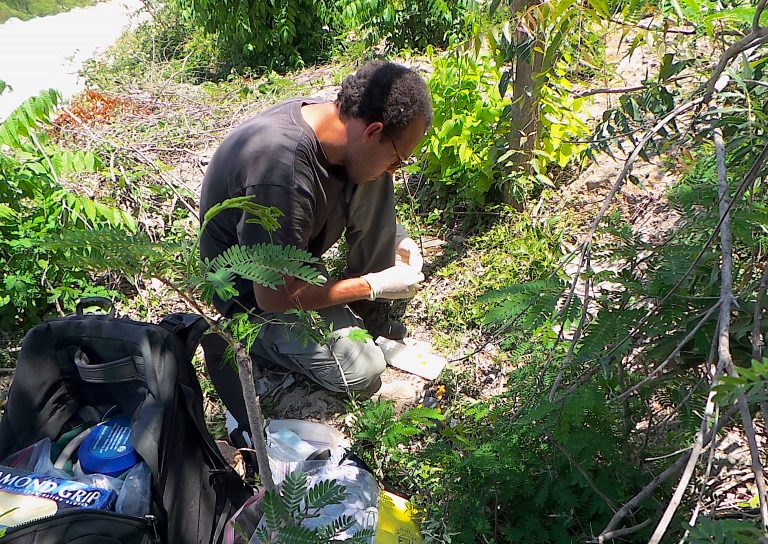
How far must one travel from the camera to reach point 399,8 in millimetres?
5691

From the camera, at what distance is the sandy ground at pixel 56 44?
546 cm

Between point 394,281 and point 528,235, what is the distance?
0.84 m

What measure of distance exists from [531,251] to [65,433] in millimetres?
2191

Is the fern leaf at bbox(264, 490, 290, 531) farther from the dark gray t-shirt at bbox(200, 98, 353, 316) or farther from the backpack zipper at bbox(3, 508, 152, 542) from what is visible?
the dark gray t-shirt at bbox(200, 98, 353, 316)

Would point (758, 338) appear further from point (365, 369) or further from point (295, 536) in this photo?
point (365, 369)

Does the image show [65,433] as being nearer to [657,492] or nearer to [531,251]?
[657,492]

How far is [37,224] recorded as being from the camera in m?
3.11

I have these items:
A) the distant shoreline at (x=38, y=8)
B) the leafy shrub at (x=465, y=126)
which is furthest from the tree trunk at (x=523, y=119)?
the distant shoreline at (x=38, y=8)

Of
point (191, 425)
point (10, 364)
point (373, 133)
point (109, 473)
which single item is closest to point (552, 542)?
point (191, 425)

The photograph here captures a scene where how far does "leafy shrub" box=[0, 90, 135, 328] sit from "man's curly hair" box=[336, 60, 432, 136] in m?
1.61

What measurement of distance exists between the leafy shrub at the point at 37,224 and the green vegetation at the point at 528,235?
0.01 meters

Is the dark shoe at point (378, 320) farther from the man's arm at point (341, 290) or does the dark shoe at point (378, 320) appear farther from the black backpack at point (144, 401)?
the black backpack at point (144, 401)

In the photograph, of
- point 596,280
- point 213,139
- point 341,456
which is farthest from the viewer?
point 213,139

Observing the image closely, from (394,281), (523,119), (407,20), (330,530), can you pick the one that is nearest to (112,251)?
(330,530)
